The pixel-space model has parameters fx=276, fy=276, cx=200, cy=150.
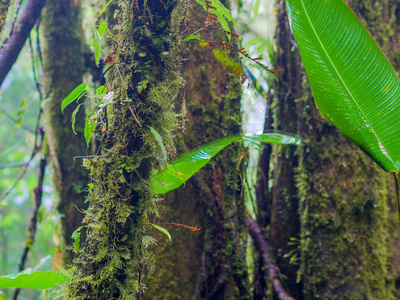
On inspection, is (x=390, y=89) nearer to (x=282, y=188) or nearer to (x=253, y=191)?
(x=282, y=188)

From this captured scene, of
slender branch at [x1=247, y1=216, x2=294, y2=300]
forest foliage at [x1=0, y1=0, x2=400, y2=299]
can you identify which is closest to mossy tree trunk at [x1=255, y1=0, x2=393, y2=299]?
slender branch at [x1=247, y1=216, x2=294, y2=300]

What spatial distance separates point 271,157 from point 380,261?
104 centimetres

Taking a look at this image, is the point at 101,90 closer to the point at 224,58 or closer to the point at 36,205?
the point at 224,58

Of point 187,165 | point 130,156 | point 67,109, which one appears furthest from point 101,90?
point 67,109

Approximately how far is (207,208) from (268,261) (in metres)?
0.79

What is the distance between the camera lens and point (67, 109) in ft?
7.00

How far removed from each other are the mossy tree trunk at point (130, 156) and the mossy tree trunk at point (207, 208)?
0.56 metres

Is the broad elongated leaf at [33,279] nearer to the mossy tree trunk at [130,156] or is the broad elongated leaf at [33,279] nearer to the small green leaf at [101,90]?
the mossy tree trunk at [130,156]

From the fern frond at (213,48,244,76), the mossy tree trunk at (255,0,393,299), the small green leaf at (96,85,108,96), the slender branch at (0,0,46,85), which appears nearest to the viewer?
the small green leaf at (96,85,108,96)

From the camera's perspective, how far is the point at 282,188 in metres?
2.18

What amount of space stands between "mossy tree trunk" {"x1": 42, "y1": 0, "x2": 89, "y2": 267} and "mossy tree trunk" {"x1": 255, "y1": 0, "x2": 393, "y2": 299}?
1.52 meters

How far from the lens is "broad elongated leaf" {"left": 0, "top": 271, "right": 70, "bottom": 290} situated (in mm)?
848

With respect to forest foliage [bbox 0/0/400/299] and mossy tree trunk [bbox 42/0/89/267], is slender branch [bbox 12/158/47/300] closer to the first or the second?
mossy tree trunk [bbox 42/0/89/267]

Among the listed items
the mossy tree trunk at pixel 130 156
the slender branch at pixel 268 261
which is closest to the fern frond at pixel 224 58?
the mossy tree trunk at pixel 130 156
